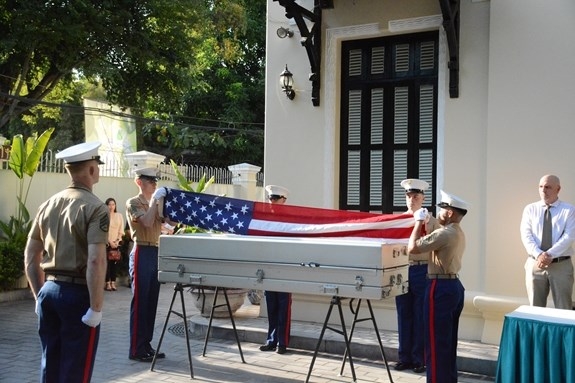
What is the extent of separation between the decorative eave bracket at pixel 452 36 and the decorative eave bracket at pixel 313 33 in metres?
1.62

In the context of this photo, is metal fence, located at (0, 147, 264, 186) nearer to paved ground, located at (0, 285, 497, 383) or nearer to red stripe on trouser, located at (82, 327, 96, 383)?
paved ground, located at (0, 285, 497, 383)

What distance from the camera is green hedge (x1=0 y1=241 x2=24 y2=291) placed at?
10250 mm

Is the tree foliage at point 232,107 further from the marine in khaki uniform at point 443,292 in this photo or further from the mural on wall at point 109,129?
the marine in khaki uniform at point 443,292

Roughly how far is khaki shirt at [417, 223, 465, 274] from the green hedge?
7.37 metres

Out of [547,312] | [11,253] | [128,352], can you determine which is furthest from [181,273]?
[11,253]

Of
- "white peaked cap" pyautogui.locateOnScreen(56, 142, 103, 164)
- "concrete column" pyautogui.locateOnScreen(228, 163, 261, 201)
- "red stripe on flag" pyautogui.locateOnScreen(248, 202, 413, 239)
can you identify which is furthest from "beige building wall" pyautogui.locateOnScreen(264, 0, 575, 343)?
"concrete column" pyautogui.locateOnScreen(228, 163, 261, 201)

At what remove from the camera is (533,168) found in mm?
6883

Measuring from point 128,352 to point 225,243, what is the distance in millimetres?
2164

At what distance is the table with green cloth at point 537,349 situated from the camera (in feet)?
13.9

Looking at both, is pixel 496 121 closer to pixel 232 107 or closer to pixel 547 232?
pixel 547 232

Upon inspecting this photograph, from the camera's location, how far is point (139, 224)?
259 inches

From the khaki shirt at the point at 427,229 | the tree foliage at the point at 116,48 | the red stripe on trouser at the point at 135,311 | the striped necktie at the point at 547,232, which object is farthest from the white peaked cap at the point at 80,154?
the tree foliage at the point at 116,48

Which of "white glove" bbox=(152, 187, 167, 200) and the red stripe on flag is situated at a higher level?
"white glove" bbox=(152, 187, 167, 200)

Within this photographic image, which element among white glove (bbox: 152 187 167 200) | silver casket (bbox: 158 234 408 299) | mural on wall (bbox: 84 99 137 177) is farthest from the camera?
mural on wall (bbox: 84 99 137 177)
